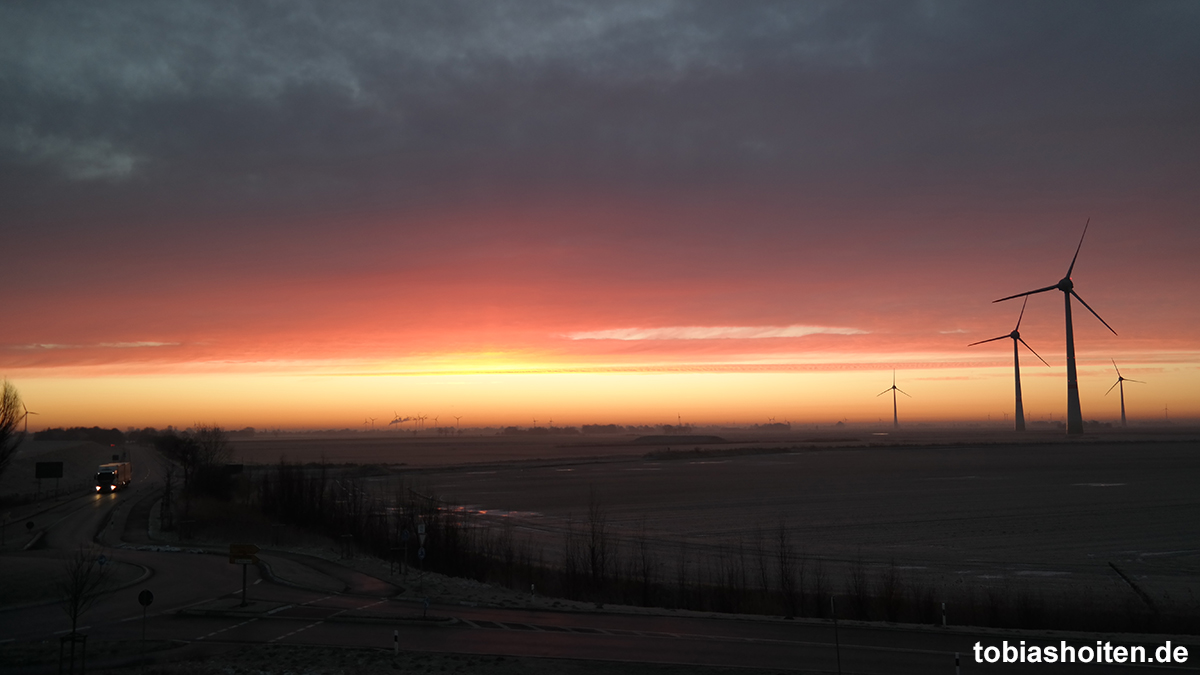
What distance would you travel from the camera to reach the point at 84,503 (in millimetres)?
77438

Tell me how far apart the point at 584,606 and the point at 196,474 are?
70718 mm

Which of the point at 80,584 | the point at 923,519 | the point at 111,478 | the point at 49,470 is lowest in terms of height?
the point at 923,519

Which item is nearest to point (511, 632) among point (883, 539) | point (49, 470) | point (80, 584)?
point (80, 584)

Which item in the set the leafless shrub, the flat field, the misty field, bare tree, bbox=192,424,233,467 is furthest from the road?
bare tree, bbox=192,424,233,467

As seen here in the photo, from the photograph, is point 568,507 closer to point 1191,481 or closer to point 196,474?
point 196,474

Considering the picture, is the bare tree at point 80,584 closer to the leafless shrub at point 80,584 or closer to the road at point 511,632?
the leafless shrub at point 80,584

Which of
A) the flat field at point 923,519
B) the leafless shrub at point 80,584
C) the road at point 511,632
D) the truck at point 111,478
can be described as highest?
the leafless shrub at point 80,584

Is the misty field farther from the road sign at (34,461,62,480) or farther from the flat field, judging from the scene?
the road sign at (34,461,62,480)

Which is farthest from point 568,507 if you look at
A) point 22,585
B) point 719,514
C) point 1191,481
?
point 1191,481

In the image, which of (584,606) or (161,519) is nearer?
(584,606)

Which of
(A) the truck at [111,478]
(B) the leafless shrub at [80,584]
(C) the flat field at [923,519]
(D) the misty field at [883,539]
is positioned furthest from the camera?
(A) the truck at [111,478]

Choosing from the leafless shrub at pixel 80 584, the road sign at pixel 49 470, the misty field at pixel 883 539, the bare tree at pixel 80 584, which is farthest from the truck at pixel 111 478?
the leafless shrub at pixel 80 584

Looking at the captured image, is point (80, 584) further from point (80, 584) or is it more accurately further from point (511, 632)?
point (511, 632)

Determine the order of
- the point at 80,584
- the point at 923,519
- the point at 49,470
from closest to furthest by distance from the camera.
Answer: the point at 80,584 < the point at 923,519 < the point at 49,470
